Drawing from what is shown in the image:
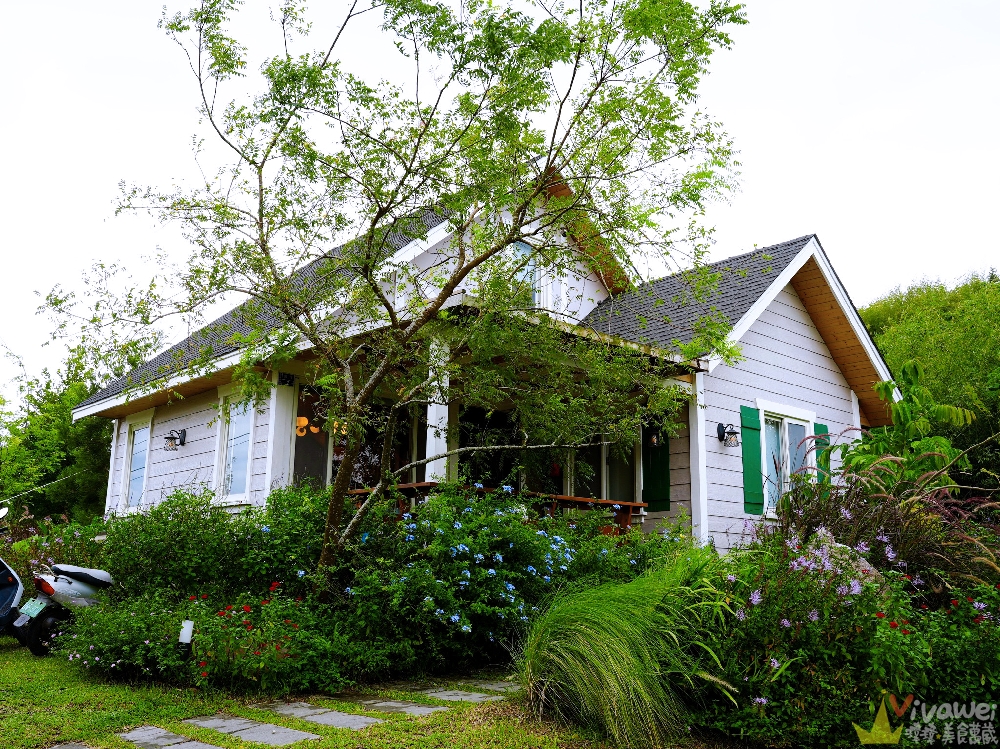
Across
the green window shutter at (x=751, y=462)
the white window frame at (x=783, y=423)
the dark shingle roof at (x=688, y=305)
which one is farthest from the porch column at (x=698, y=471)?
the white window frame at (x=783, y=423)

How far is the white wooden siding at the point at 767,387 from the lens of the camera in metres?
10.5

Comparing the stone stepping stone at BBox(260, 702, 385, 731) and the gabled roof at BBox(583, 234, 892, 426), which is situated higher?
the gabled roof at BBox(583, 234, 892, 426)

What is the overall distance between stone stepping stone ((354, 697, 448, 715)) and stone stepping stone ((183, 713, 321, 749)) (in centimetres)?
66

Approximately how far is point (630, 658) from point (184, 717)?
8.67 ft

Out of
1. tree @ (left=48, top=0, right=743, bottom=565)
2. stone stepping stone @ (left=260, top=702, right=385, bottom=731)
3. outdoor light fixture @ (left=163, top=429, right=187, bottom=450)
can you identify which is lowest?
stone stepping stone @ (left=260, top=702, right=385, bottom=731)

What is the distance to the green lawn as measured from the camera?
4160mm

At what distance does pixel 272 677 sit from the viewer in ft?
17.8

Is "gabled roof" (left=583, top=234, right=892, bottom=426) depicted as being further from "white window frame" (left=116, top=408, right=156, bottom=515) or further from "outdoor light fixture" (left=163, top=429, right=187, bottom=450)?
"white window frame" (left=116, top=408, right=156, bottom=515)

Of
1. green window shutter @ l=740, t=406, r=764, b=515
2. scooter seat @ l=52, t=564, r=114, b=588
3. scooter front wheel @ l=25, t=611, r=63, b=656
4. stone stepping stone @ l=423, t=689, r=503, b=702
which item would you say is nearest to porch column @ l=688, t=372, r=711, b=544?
green window shutter @ l=740, t=406, r=764, b=515

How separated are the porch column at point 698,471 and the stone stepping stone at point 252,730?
21.4 ft

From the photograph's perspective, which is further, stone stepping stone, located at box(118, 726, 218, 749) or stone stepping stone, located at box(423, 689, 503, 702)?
stone stepping stone, located at box(423, 689, 503, 702)

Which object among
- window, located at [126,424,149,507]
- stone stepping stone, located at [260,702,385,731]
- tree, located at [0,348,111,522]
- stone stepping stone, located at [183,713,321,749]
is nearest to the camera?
stone stepping stone, located at [183,713,321,749]

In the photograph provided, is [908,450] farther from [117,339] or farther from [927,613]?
[117,339]

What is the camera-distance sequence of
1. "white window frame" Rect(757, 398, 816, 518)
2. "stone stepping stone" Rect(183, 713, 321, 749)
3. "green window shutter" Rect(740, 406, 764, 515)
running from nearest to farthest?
"stone stepping stone" Rect(183, 713, 321, 749), "green window shutter" Rect(740, 406, 764, 515), "white window frame" Rect(757, 398, 816, 518)
